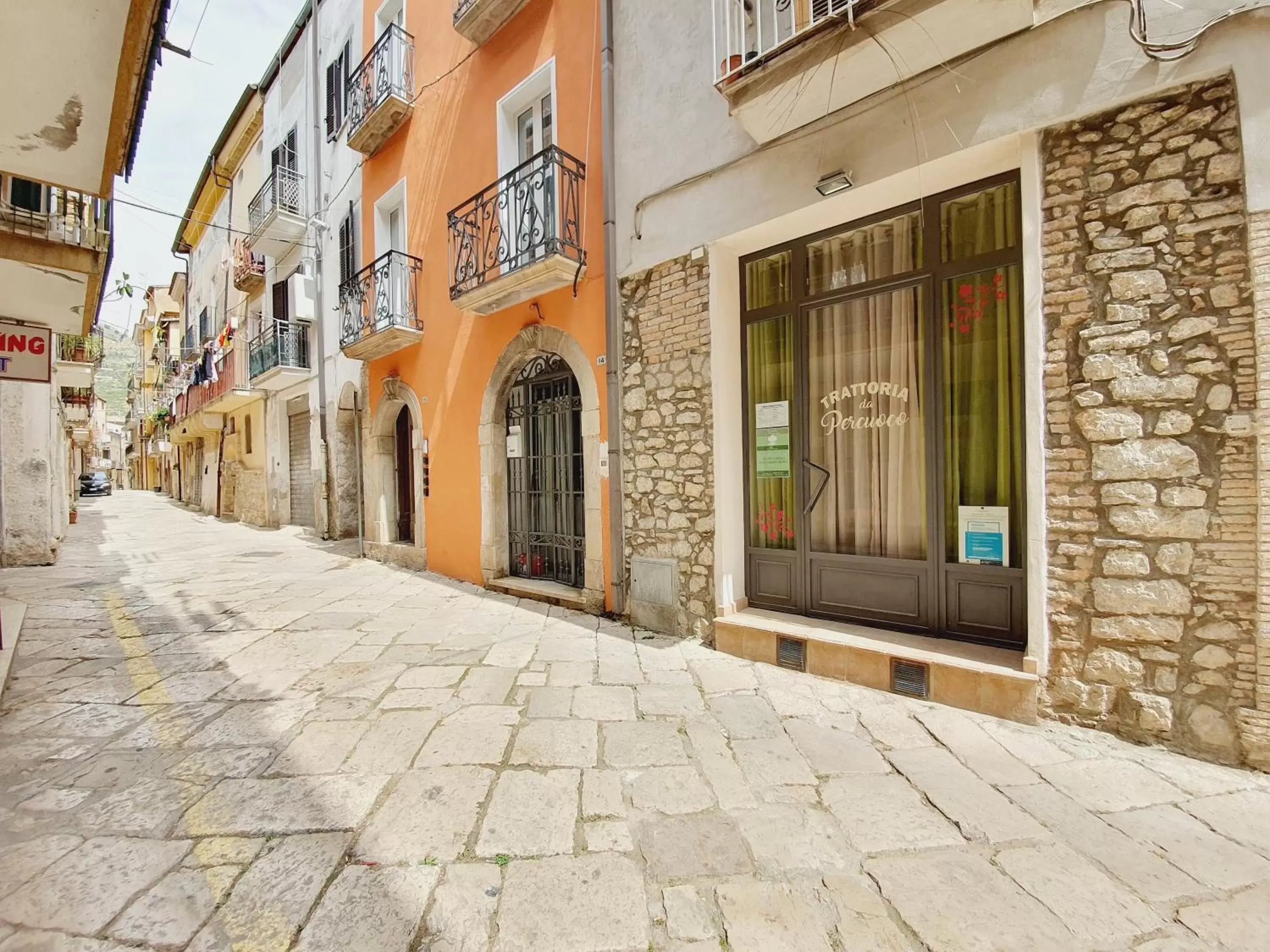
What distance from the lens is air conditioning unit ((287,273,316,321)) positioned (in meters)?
10.7

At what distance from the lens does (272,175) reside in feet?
37.6

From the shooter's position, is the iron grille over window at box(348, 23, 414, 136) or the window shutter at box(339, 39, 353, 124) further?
the window shutter at box(339, 39, 353, 124)

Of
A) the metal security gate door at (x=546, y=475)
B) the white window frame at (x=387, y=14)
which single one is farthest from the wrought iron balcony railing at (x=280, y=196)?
the metal security gate door at (x=546, y=475)

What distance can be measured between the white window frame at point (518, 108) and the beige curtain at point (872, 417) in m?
3.95

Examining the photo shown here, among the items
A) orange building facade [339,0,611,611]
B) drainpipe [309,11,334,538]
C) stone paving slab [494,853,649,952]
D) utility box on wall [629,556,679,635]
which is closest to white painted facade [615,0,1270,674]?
utility box on wall [629,556,679,635]

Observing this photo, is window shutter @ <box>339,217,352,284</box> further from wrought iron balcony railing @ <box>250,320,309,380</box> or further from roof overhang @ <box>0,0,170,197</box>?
roof overhang @ <box>0,0,170,197</box>

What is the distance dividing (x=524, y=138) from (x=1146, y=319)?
6.62 m

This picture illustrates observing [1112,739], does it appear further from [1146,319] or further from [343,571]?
[343,571]

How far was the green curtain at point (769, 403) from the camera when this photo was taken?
176 inches

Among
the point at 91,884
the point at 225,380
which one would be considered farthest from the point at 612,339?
the point at 225,380

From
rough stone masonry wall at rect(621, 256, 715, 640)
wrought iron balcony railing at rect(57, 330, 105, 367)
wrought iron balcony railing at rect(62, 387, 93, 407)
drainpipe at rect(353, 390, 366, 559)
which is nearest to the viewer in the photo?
rough stone masonry wall at rect(621, 256, 715, 640)

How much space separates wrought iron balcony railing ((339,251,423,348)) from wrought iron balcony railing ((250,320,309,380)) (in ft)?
12.8

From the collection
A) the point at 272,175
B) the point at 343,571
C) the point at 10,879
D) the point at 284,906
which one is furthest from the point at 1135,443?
the point at 272,175

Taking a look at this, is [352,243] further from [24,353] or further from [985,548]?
[985,548]
